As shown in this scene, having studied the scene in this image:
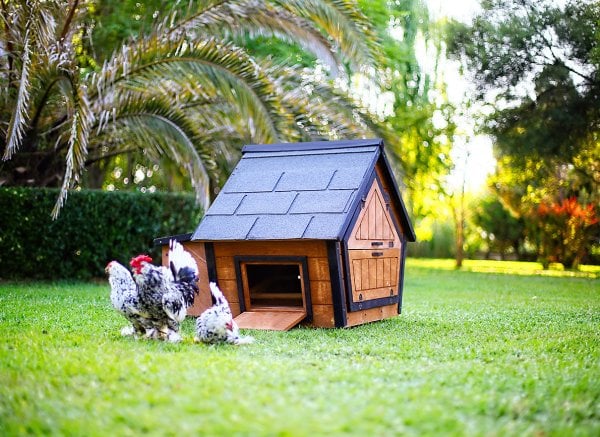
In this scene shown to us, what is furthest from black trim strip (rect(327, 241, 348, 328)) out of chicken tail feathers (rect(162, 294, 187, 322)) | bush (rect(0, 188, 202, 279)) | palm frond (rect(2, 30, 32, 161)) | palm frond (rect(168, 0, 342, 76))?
bush (rect(0, 188, 202, 279))

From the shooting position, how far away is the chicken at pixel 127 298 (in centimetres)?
698

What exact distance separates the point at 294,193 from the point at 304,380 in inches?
145

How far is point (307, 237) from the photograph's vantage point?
7996mm

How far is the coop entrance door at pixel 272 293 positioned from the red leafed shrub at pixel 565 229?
1624 centimetres

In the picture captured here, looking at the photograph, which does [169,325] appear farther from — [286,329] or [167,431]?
[167,431]

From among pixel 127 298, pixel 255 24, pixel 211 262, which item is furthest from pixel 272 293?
pixel 255 24

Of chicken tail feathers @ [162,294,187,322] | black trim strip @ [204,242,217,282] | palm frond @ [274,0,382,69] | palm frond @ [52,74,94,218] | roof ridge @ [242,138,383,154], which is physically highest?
palm frond @ [274,0,382,69]

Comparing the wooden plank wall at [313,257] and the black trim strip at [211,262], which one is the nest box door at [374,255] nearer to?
the wooden plank wall at [313,257]

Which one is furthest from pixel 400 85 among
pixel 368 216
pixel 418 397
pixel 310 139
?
pixel 418 397

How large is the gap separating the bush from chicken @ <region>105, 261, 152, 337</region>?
655cm

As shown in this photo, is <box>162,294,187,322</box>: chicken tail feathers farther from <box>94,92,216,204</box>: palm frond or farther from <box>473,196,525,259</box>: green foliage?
<box>473,196,525,259</box>: green foliage

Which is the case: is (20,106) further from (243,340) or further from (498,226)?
(498,226)

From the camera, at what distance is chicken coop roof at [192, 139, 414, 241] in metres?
8.22

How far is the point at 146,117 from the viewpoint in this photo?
502 inches
